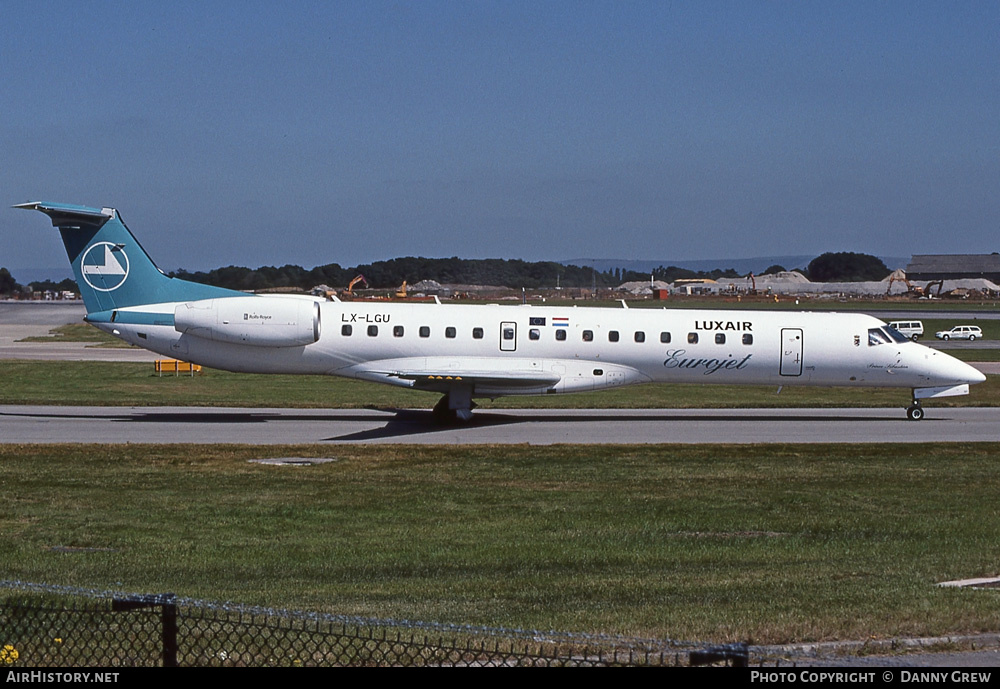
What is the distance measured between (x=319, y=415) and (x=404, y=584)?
1852 centimetres

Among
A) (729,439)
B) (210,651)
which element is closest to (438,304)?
(729,439)

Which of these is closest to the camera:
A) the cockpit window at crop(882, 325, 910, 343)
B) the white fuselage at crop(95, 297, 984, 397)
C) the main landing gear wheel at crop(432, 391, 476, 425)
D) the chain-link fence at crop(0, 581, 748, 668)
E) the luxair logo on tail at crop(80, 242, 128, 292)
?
the chain-link fence at crop(0, 581, 748, 668)

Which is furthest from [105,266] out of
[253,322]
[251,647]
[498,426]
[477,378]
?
[251,647]

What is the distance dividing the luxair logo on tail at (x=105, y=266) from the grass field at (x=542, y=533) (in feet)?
19.7

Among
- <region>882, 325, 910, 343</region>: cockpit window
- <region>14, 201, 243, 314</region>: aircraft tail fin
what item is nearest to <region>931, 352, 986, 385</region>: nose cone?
<region>882, 325, 910, 343</region>: cockpit window

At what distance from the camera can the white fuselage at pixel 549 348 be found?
27.0 metres

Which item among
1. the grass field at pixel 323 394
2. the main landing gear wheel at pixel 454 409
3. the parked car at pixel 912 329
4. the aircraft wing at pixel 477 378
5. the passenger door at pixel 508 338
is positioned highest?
the passenger door at pixel 508 338

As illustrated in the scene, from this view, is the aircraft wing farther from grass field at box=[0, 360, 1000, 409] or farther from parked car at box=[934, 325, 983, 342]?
parked car at box=[934, 325, 983, 342]

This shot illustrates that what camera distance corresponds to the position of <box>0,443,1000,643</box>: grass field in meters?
10.1

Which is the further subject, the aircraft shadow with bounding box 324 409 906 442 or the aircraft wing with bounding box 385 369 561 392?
the aircraft shadow with bounding box 324 409 906 442

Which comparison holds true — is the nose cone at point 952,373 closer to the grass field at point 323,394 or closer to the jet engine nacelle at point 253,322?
the grass field at point 323,394

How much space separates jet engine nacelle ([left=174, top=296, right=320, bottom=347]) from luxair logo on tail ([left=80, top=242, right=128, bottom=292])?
68.2 inches

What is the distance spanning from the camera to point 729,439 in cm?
2516

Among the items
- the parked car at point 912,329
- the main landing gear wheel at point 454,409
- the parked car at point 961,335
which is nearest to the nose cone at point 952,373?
the main landing gear wheel at point 454,409
